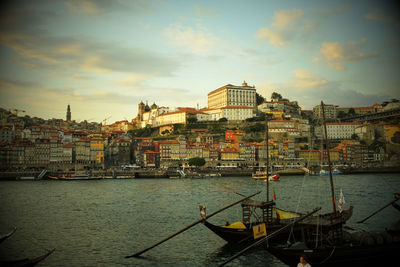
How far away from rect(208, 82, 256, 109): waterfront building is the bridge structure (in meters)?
27.2

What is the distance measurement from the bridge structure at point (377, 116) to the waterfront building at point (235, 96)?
1072 inches

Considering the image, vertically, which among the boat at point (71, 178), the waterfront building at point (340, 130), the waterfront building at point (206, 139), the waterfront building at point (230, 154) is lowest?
the boat at point (71, 178)

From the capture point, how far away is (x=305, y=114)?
339 feet

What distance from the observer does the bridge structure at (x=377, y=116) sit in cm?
7962

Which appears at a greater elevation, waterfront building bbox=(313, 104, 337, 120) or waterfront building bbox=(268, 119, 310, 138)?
waterfront building bbox=(313, 104, 337, 120)

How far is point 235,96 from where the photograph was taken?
10112 cm

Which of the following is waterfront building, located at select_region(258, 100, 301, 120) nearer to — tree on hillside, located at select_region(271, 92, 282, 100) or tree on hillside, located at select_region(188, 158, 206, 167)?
tree on hillside, located at select_region(271, 92, 282, 100)

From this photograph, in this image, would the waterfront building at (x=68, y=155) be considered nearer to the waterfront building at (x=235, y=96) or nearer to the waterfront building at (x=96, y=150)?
the waterfront building at (x=96, y=150)

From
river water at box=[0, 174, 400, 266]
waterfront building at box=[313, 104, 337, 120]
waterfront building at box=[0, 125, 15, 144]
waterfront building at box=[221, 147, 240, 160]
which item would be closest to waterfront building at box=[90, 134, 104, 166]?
waterfront building at box=[0, 125, 15, 144]

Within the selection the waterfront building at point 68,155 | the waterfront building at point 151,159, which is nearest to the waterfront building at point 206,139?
the waterfront building at point 151,159

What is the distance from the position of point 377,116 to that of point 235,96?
38.2m

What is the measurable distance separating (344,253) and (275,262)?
2933 millimetres

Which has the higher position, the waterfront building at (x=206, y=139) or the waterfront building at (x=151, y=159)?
the waterfront building at (x=206, y=139)

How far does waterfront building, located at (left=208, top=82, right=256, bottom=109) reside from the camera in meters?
100
